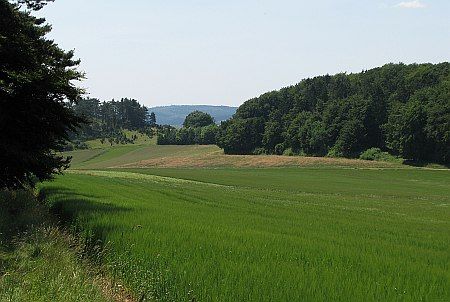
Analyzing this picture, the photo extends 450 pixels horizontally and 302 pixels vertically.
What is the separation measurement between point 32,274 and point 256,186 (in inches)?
1747

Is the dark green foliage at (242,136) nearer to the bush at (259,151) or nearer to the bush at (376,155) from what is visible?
the bush at (259,151)

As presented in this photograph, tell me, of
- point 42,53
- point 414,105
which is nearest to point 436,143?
point 414,105

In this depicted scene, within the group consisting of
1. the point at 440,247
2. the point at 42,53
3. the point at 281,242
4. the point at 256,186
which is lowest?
the point at 256,186

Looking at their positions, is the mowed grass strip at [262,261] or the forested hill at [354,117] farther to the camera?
the forested hill at [354,117]

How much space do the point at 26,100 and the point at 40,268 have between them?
11.0m

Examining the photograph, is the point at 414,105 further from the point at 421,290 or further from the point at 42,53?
the point at 421,290

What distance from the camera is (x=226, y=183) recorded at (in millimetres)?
56312

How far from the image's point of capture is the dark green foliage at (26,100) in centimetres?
1848

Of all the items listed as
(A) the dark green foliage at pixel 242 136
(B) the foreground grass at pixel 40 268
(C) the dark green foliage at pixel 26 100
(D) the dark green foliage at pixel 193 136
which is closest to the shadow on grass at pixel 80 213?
(B) the foreground grass at pixel 40 268

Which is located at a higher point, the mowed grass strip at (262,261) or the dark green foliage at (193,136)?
the mowed grass strip at (262,261)

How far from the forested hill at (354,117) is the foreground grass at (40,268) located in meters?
89.5

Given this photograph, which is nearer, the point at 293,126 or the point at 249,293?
the point at 249,293

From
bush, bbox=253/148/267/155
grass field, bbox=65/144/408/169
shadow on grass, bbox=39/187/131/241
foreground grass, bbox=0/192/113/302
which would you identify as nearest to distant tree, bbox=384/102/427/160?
grass field, bbox=65/144/408/169

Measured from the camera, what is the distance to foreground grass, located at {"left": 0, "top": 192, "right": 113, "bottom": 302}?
7875 mm
